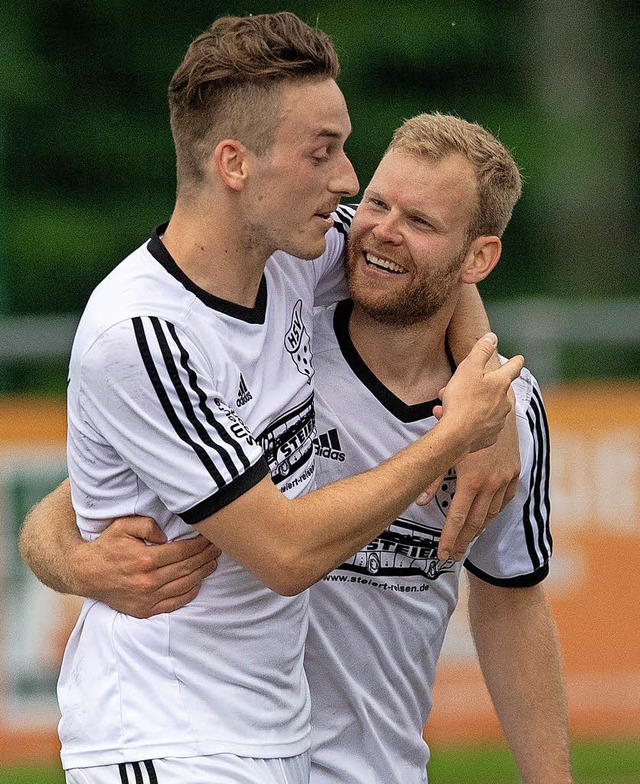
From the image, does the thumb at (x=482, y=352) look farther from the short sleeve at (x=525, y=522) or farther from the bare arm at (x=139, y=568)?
the bare arm at (x=139, y=568)

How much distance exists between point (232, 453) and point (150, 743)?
70cm

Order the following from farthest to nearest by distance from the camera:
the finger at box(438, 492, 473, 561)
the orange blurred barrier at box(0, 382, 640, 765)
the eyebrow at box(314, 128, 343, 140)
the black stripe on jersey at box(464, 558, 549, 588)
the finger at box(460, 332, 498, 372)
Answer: the orange blurred barrier at box(0, 382, 640, 765) → the black stripe on jersey at box(464, 558, 549, 588) → the finger at box(438, 492, 473, 561) → the finger at box(460, 332, 498, 372) → the eyebrow at box(314, 128, 343, 140)

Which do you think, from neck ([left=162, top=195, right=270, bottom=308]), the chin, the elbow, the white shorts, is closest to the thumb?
the chin

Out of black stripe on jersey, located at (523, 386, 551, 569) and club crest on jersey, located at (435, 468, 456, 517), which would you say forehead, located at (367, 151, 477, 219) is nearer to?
black stripe on jersey, located at (523, 386, 551, 569)

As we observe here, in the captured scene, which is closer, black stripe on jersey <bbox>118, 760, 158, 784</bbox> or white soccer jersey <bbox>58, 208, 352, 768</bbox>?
white soccer jersey <bbox>58, 208, 352, 768</bbox>

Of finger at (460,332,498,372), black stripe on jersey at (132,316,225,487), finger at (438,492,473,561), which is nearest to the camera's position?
black stripe on jersey at (132,316,225,487)

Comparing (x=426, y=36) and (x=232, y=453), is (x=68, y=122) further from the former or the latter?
(x=232, y=453)

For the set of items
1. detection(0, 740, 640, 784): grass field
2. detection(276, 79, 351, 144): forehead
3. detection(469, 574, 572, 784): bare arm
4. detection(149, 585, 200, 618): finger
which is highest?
detection(276, 79, 351, 144): forehead

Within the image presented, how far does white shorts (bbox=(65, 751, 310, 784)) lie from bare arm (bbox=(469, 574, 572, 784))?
114 cm

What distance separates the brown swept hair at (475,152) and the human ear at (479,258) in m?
0.02

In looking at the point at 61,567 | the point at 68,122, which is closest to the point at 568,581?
the point at 61,567

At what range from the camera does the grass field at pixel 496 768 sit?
23.5 feet

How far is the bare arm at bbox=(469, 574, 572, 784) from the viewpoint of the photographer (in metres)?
4.30

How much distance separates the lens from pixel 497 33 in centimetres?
1446
